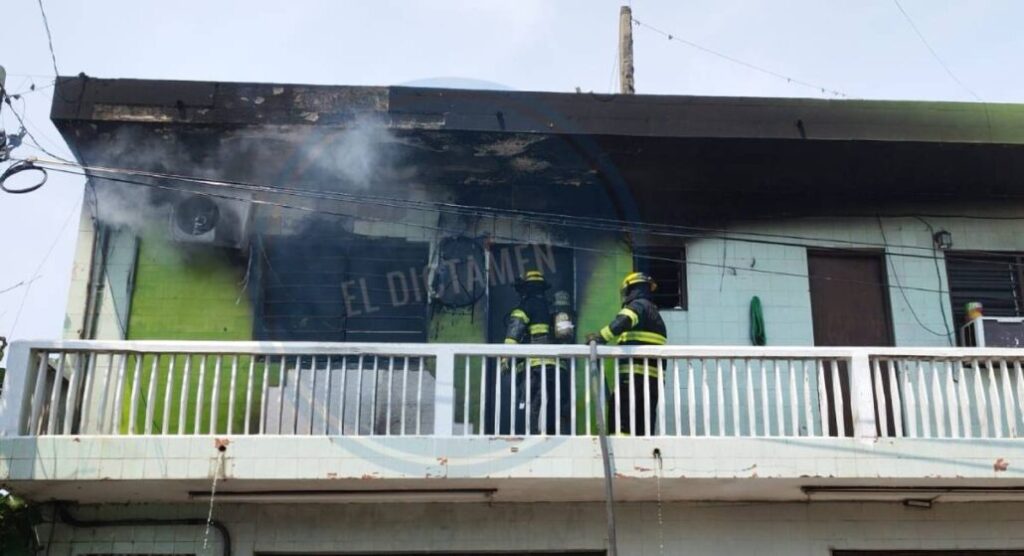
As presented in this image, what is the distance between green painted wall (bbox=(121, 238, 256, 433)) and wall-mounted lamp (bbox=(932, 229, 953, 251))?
6.64 m

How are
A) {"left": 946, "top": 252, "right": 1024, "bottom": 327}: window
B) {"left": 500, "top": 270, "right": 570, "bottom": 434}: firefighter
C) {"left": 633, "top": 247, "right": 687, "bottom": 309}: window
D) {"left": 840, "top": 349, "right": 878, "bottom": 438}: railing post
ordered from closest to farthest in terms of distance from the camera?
{"left": 840, "top": 349, "right": 878, "bottom": 438}: railing post
{"left": 500, "top": 270, "right": 570, "bottom": 434}: firefighter
{"left": 633, "top": 247, "right": 687, "bottom": 309}: window
{"left": 946, "top": 252, "right": 1024, "bottom": 327}: window

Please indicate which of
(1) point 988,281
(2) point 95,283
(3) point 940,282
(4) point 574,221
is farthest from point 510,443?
(1) point 988,281

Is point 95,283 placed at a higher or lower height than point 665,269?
lower

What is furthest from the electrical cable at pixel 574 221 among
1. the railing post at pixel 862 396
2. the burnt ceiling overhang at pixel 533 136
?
the railing post at pixel 862 396

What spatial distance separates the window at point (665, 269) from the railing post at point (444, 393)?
2981 mm

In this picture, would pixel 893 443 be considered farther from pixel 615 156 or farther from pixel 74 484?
pixel 74 484

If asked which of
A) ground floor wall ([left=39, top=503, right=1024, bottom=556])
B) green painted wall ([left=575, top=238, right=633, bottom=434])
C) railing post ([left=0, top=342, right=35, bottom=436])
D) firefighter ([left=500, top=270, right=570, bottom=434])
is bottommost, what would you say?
ground floor wall ([left=39, top=503, right=1024, bottom=556])

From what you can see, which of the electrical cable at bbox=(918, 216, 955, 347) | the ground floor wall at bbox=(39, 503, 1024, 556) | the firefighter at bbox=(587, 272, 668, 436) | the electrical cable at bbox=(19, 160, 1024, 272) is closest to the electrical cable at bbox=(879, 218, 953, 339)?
the electrical cable at bbox=(918, 216, 955, 347)

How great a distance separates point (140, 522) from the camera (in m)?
8.94

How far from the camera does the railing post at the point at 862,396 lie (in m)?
8.48

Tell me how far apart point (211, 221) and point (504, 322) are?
2922 mm

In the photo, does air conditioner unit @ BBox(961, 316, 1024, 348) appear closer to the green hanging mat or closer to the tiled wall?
the tiled wall

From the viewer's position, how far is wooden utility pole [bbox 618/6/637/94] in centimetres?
1603

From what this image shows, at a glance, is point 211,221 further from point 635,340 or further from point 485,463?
point 635,340
